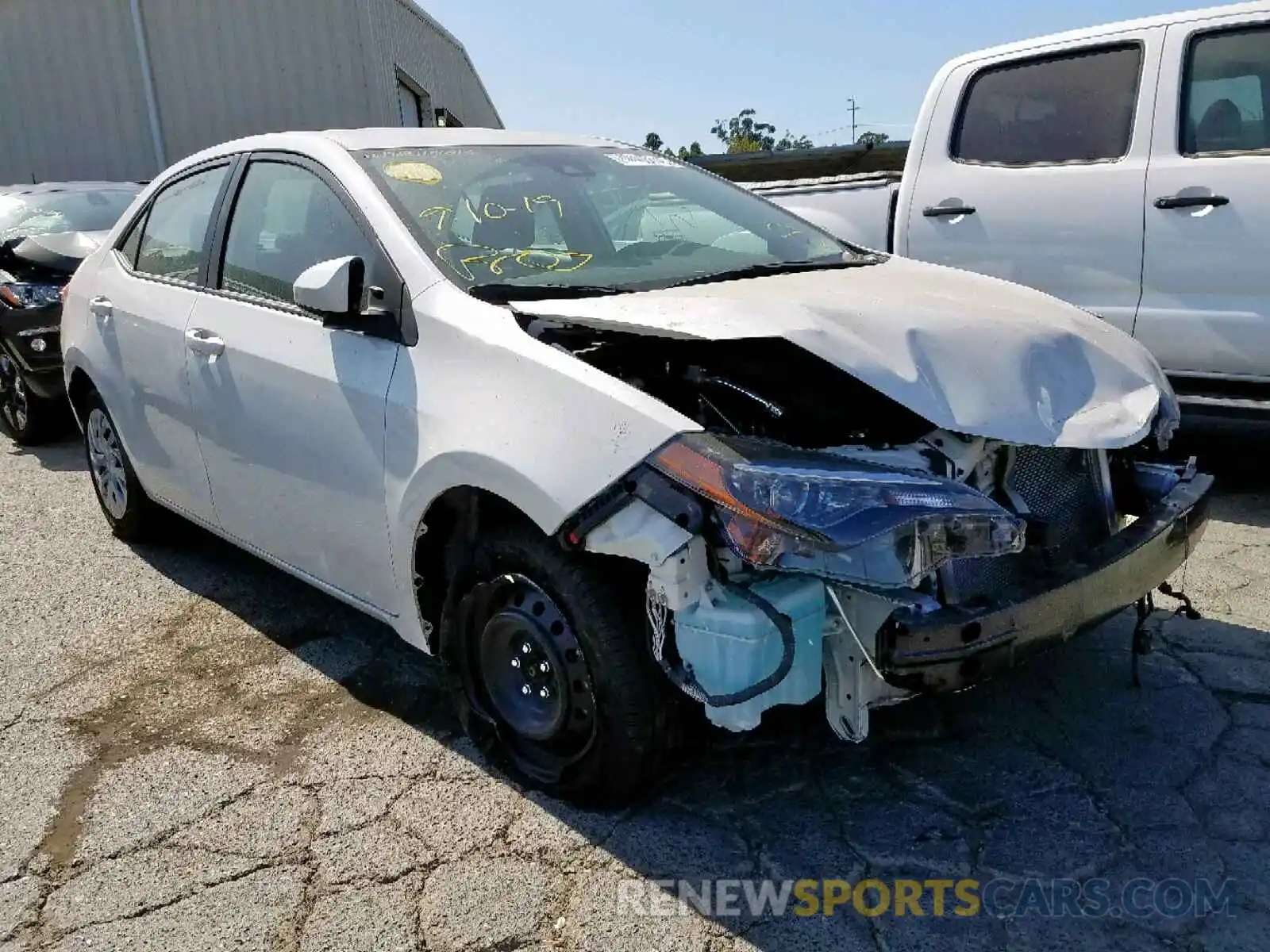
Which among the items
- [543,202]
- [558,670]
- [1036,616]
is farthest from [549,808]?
[543,202]

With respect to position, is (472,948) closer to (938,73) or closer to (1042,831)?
(1042,831)

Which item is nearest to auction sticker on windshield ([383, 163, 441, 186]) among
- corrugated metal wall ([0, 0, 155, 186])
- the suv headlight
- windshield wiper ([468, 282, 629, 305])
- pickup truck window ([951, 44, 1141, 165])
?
windshield wiper ([468, 282, 629, 305])

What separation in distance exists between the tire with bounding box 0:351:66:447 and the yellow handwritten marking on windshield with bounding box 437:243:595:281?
197 inches

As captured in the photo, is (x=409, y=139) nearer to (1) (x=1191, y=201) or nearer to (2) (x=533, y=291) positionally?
(2) (x=533, y=291)

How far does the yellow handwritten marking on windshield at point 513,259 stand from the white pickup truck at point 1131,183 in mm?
2007

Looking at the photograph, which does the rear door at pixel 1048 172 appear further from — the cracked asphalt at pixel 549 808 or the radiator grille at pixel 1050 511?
the radiator grille at pixel 1050 511

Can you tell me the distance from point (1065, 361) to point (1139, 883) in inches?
47.9

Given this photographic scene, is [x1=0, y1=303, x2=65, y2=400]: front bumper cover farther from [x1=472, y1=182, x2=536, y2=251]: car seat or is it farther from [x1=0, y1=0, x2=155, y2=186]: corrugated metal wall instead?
[x1=0, y1=0, x2=155, y2=186]: corrugated metal wall

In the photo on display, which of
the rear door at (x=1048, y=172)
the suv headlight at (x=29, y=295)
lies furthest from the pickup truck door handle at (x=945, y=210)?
the suv headlight at (x=29, y=295)

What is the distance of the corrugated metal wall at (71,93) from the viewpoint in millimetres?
15273

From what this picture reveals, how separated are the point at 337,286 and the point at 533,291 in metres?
0.52

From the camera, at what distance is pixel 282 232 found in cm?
342

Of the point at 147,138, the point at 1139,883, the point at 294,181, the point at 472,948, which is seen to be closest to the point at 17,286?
the point at 294,181

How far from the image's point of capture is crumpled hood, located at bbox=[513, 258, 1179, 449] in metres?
2.36
